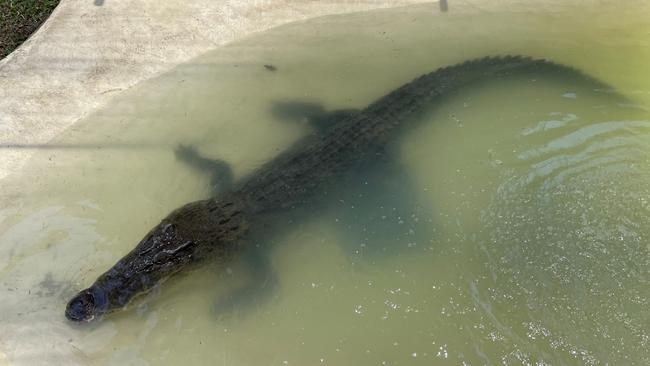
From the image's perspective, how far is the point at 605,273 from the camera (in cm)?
339

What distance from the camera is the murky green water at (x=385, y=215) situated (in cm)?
321

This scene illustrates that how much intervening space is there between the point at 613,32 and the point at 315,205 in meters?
4.05

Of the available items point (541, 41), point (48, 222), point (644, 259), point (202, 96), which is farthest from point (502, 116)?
point (48, 222)

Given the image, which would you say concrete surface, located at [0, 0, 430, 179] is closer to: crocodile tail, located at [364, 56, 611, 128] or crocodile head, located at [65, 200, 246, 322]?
crocodile tail, located at [364, 56, 611, 128]

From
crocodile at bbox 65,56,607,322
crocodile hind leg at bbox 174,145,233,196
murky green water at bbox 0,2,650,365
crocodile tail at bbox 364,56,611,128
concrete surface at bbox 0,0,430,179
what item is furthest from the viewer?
crocodile tail at bbox 364,56,611,128

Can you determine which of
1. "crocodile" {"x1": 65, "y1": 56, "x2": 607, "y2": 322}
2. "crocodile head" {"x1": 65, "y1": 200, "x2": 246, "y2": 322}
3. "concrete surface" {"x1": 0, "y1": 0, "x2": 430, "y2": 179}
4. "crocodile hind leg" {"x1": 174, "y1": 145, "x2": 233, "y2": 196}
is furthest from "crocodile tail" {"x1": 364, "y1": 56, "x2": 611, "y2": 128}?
"crocodile head" {"x1": 65, "y1": 200, "x2": 246, "y2": 322}


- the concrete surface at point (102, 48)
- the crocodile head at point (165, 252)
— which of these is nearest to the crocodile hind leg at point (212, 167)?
the crocodile head at point (165, 252)

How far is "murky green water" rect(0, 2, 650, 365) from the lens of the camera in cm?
321

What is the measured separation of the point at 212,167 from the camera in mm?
4348

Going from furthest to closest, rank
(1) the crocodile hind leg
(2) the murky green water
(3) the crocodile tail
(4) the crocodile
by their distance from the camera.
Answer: (3) the crocodile tail → (1) the crocodile hind leg → (4) the crocodile → (2) the murky green water

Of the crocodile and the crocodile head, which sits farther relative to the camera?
the crocodile

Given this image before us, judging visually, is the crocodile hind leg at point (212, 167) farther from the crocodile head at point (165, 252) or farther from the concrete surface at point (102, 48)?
the concrete surface at point (102, 48)

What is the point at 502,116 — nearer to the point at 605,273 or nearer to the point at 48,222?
the point at 605,273

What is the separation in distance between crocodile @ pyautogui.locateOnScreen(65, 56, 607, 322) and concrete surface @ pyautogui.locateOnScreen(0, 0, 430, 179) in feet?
4.59
